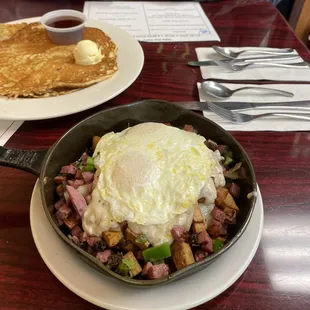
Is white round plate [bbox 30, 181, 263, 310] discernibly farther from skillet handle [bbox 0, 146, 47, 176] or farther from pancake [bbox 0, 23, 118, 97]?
pancake [bbox 0, 23, 118, 97]

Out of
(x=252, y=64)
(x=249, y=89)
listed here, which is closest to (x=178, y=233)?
(x=249, y=89)

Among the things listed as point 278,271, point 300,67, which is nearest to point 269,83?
point 300,67

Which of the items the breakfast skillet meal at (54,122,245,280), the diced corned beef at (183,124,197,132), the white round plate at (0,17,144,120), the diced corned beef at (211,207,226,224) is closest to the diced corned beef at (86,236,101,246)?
the breakfast skillet meal at (54,122,245,280)

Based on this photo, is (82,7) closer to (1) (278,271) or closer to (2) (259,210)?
(2) (259,210)

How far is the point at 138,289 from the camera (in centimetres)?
89

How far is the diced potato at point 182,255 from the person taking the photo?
2.96 ft

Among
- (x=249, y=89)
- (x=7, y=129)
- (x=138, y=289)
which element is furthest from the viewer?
(x=249, y=89)

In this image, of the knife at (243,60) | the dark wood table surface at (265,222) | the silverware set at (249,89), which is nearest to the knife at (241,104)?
the silverware set at (249,89)

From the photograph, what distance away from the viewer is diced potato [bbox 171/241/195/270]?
90cm

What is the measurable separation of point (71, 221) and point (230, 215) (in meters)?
0.47

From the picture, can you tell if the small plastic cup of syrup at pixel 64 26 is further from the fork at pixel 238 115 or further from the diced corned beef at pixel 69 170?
the diced corned beef at pixel 69 170

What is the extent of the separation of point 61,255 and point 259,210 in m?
0.60

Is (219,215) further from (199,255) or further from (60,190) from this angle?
(60,190)

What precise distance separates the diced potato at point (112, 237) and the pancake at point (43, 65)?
2.91ft
